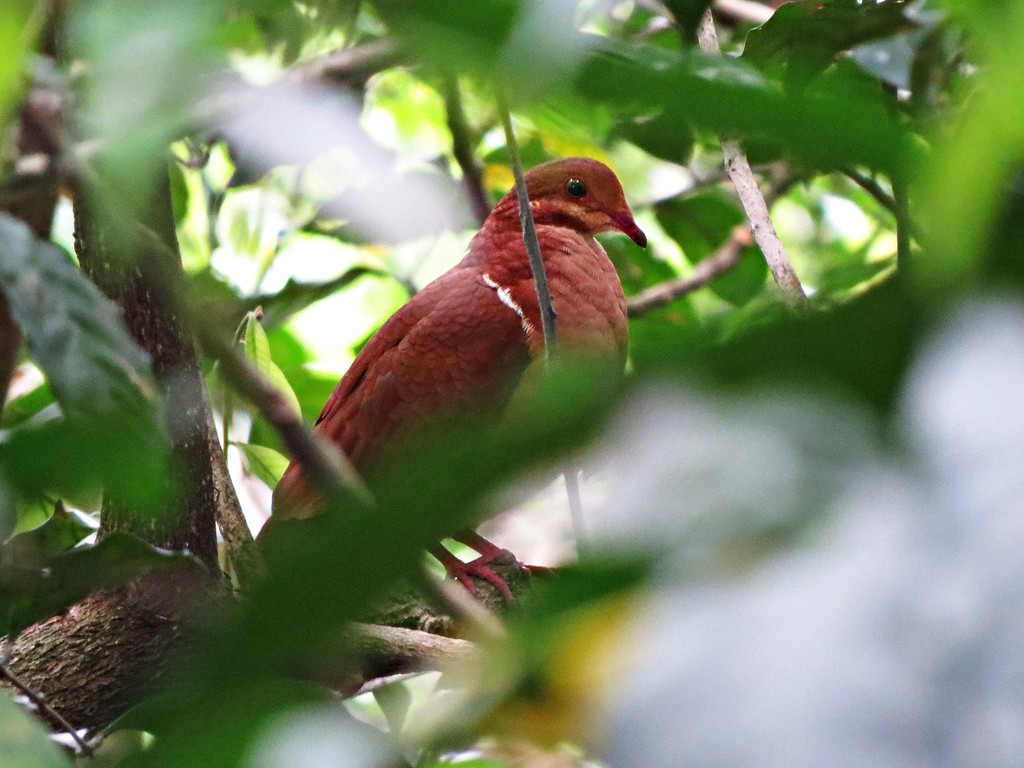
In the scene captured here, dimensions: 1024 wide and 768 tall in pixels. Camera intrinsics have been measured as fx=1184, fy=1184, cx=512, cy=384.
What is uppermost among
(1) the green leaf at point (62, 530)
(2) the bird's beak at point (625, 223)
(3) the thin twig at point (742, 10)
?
(3) the thin twig at point (742, 10)

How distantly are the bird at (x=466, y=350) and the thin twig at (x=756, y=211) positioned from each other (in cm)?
46

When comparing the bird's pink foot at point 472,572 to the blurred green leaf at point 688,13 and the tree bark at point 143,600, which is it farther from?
the blurred green leaf at point 688,13

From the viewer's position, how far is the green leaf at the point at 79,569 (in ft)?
3.03

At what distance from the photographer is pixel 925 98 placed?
194 centimetres

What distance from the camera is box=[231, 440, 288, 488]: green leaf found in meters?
2.02

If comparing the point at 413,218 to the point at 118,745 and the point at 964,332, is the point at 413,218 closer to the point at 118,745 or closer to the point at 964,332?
the point at 964,332

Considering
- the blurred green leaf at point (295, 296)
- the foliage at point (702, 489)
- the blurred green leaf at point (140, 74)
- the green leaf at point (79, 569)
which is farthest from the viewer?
the blurred green leaf at point (295, 296)

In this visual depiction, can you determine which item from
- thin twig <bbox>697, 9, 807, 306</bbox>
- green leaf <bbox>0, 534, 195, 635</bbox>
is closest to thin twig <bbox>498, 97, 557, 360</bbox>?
thin twig <bbox>697, 9, 807, 306</bbox>

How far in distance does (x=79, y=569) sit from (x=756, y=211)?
3.05 feet

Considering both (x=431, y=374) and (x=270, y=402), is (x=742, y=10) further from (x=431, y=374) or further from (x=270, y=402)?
(x=270, y=402)

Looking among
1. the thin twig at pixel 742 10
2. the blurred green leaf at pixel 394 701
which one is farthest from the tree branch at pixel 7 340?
the thin twig at pixel 742 10

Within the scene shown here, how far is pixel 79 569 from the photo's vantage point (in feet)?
3.11

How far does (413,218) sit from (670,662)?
488mm

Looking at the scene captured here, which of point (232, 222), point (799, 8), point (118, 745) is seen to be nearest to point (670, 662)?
point (118, 745)
